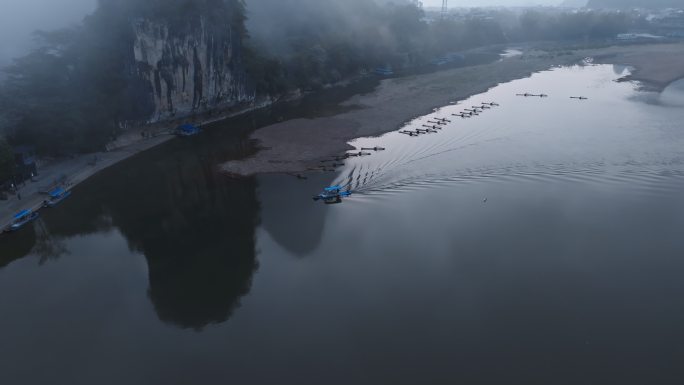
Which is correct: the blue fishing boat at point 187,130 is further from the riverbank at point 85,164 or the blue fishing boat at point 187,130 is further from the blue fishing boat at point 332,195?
the blue fishing boat at point 332,195

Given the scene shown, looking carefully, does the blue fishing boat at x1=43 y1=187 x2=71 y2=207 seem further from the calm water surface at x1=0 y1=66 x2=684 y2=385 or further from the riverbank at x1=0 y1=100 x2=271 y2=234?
the calm water surface at x1=0 y1=66 x2=684 y2=385

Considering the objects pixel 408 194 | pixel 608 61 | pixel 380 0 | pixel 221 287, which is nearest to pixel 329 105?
pixel 408 194

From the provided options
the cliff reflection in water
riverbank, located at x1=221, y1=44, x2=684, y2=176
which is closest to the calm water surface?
the cliff reflection in water

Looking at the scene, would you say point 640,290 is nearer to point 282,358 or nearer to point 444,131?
point 282,358

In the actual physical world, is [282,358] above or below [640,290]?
above

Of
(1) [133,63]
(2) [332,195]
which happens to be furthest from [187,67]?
(2) [332,195]
